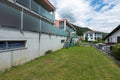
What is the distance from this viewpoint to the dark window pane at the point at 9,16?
696cm

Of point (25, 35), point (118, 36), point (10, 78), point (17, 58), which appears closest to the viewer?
point (10, 78)

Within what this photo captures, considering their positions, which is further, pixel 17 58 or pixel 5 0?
pixel 17 58

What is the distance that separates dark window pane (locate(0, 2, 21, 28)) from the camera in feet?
22.8

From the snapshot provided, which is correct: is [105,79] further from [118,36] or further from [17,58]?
[118,36]

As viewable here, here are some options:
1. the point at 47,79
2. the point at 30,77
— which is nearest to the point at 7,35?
the point at 30,77

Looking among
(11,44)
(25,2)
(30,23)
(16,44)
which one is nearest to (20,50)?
(16,44)

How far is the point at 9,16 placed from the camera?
761cm

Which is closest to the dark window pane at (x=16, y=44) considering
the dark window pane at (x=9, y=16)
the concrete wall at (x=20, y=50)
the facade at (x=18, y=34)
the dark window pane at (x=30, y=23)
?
the facade at (x=18, y=34)

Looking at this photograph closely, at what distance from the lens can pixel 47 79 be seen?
632 centimetres

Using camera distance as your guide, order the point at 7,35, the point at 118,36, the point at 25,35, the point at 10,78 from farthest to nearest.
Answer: the point at 118,36 → the point at 25,35 → the point at 7,35 → the point at 10,78

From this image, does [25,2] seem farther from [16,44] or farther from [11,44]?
[11,44]

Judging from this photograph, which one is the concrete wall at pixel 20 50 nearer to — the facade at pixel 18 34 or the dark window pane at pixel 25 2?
the facade at pixel 18 34

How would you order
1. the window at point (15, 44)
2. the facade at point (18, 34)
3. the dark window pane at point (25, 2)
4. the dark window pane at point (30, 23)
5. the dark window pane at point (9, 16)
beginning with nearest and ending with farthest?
the dark window pane at point (9, 16), the facade at point (18, 34), the window at point (15, 44), the dark window pane at point (25, 2), the dark window pane at point (30, 23)

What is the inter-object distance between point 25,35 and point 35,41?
2.15 metres
